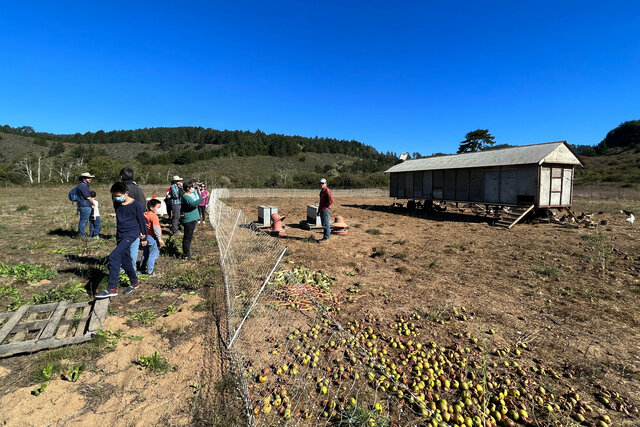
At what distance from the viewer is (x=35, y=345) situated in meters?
3.65

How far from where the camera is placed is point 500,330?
15.2 ft

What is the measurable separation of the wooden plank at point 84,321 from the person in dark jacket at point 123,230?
35cm

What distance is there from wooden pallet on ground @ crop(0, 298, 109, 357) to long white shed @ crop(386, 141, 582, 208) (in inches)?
715

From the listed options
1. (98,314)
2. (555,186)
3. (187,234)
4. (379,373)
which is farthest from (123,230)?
(555,186)

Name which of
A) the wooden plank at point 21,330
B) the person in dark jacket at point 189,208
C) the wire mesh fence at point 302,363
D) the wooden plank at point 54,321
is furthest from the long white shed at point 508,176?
the wooden plank at point 21,330

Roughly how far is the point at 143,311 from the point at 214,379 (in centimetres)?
241

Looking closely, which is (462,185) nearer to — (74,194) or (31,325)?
(74,194)

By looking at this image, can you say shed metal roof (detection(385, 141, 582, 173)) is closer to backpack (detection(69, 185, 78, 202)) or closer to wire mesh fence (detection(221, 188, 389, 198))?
backpack (detection(69, 185, 78, 202))

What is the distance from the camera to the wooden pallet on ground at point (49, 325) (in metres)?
3.67

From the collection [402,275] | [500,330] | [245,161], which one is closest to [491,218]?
[402,275]

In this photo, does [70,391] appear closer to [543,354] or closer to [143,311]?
[143,311]

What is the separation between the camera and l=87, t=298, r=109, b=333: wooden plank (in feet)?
13.5

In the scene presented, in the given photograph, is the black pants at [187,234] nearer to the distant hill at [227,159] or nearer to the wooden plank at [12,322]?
the wooden plank at [12,322]

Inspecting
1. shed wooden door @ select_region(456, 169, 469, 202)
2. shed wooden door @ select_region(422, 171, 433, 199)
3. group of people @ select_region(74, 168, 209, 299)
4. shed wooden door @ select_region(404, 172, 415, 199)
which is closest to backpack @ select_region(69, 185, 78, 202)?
group of people @ select_region(74, 168, 209, 299)
